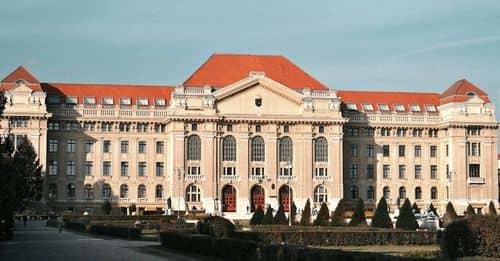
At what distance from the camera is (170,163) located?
374 ft

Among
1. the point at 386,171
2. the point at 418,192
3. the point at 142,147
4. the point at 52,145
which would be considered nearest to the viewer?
the point at 52,145

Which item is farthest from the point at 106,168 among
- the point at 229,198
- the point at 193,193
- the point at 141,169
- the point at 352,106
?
the point at 352,106

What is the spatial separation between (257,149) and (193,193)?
374 inches

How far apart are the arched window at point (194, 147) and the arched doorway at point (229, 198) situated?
501cm

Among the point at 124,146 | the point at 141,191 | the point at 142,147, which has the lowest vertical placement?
the point at 141,191

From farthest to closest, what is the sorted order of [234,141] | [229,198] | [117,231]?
[234,141] < [229,198] < [117,231]

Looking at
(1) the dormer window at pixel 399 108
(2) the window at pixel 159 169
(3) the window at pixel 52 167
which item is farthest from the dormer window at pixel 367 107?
(3) the window at pixel 52 167

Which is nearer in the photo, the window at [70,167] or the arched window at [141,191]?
the window at [70,167]

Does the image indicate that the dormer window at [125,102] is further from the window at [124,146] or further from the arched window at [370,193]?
the arched window at [370,193]

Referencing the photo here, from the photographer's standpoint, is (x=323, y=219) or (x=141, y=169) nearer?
(x=323, y=219)

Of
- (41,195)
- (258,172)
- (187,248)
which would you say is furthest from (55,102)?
(187,248)

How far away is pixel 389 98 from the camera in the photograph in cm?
12469

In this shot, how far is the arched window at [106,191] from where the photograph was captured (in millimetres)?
114188

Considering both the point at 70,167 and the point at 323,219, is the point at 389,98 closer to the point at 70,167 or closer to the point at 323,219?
the point at 70,167
